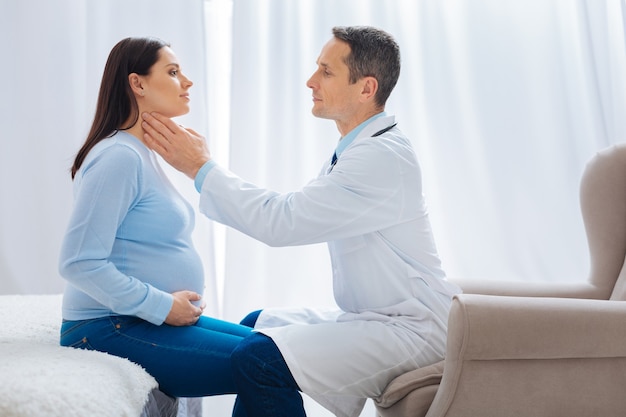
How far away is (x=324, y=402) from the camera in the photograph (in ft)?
5.25

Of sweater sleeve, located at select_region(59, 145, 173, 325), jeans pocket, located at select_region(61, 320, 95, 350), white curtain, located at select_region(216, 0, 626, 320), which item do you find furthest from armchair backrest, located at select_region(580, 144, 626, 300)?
jeans pocket, located at select_region(61, 320, 95, 350)

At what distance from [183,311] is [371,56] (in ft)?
2.71

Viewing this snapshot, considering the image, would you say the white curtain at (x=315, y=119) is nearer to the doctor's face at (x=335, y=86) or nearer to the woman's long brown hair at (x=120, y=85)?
the doctor's face at (x=335, y=86)

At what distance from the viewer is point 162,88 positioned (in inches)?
67.3

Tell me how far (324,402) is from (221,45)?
1887mm

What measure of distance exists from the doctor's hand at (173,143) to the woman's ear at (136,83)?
6 cm

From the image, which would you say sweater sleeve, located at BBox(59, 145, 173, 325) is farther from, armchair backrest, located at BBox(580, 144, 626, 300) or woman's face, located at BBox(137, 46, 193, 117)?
armchair backrest, located at BBox(580, 144, 626, 300)

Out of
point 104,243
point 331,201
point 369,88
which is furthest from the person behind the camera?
point 369,88

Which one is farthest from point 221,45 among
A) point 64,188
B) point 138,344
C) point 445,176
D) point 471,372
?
point 471,372

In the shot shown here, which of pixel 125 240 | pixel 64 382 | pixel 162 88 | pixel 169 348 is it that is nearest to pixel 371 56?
pixel 162 88

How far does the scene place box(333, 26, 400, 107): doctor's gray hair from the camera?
1847 mm

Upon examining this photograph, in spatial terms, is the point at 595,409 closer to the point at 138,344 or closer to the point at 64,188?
the point at 138,344

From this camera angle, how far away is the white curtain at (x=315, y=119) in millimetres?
2936

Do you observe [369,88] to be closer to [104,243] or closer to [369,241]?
[369,241]
